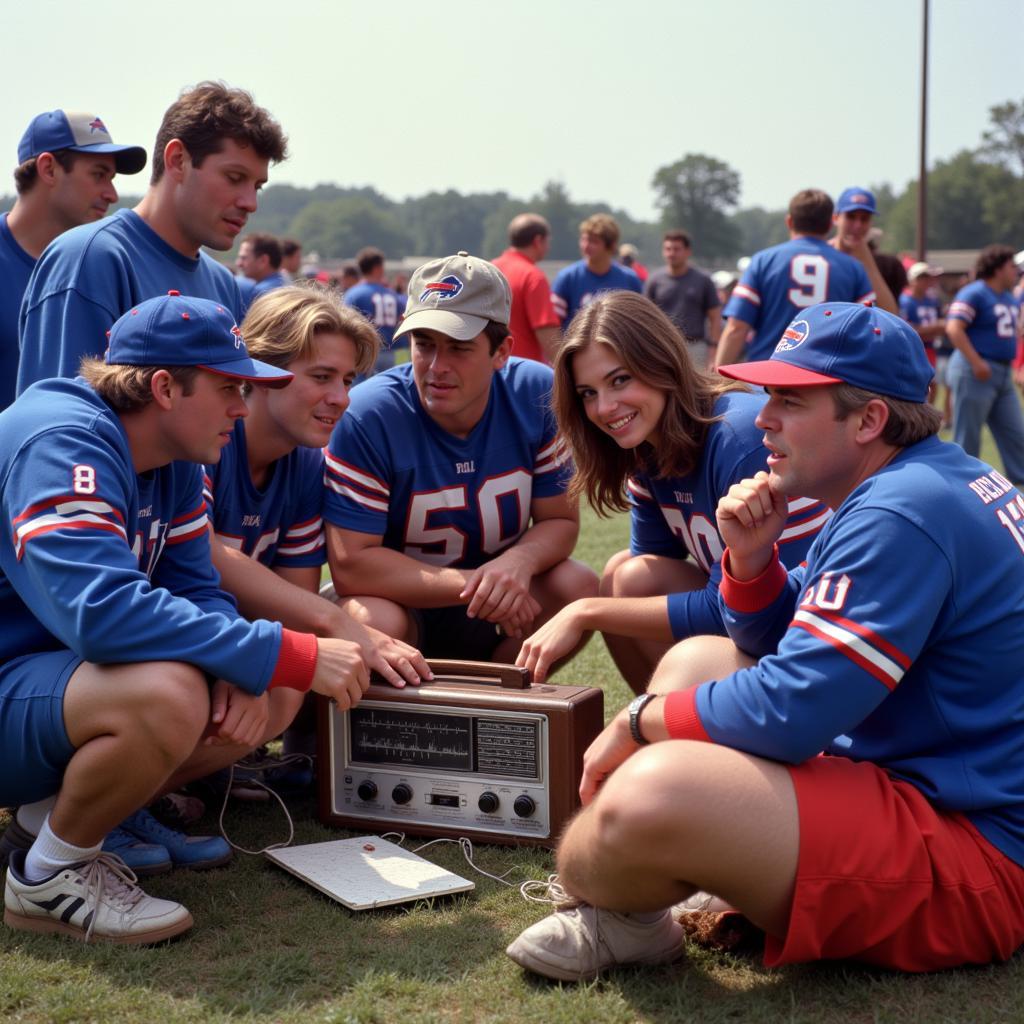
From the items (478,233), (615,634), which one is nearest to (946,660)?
(615,634)

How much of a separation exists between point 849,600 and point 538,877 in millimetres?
1471

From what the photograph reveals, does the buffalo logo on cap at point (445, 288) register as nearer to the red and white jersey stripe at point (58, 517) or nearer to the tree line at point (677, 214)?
the red and white jersey stripe at point (58, 517)

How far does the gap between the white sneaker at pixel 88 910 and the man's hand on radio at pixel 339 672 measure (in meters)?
0.69

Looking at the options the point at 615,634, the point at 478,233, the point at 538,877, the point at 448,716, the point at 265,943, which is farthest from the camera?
the point at 478,233

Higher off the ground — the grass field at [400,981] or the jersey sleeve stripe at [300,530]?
the jersey sleeve stripe at [300,530]

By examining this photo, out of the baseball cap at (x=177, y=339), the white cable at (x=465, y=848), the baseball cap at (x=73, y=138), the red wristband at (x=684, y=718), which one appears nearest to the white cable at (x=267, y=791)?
the white cable at (x=465, y=848)

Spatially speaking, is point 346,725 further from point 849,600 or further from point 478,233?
point 478,233

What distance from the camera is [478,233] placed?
6122 inches

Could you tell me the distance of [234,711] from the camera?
336 cm

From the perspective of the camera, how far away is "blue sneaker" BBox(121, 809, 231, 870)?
12.0 feet

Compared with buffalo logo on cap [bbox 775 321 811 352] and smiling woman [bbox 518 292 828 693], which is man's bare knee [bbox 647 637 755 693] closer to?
smiling woman [bbox 518 292 828 693]

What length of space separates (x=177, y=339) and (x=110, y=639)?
85cm

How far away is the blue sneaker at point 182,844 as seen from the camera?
144 inches

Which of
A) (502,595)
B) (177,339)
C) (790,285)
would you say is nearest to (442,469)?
(502,595)
